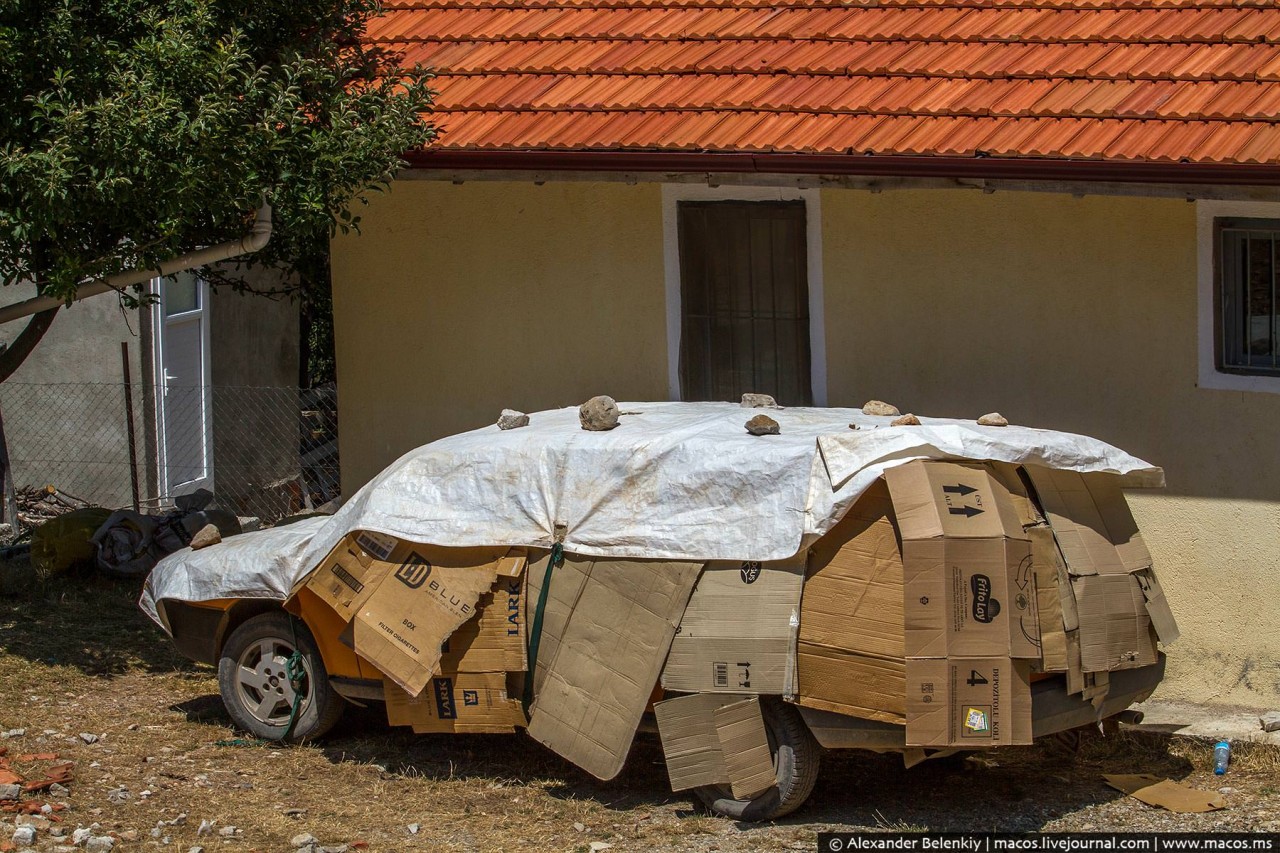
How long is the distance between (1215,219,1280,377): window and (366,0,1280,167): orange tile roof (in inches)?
22.5

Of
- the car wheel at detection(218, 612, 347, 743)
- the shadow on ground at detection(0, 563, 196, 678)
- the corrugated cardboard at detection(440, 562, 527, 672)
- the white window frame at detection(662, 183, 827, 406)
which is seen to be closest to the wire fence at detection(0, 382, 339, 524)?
the shadow on ground at detection(0, 563, 196, 678)

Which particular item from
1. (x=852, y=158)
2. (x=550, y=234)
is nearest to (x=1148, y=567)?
(x=852, y=158)

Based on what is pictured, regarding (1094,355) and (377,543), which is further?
(1094,355)

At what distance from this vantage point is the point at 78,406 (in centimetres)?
1202

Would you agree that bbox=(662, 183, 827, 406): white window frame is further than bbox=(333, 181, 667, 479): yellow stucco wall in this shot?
No

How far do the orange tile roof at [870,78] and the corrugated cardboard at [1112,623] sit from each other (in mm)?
2158

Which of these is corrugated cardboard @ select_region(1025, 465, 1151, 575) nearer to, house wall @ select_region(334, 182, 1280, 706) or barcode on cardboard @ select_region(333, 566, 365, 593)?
house wall @ select_region(334, 182, 1280, 706)

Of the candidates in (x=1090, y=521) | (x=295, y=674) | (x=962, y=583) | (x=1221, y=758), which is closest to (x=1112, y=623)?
(x=1090, y=521)

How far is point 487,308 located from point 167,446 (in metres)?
5.19

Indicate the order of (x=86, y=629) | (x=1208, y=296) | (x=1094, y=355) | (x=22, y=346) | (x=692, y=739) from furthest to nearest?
(x=86, y=629) < (x=22, y=346) < (x=1094, y=355) < (x=1208, y=296) < (x=692, y=739)

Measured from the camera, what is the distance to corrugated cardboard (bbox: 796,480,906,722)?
19.0 feet

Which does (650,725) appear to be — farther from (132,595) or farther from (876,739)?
(132,595)

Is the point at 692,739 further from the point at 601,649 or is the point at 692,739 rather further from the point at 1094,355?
the point at 1094,355

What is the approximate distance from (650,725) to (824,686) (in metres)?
0.82
